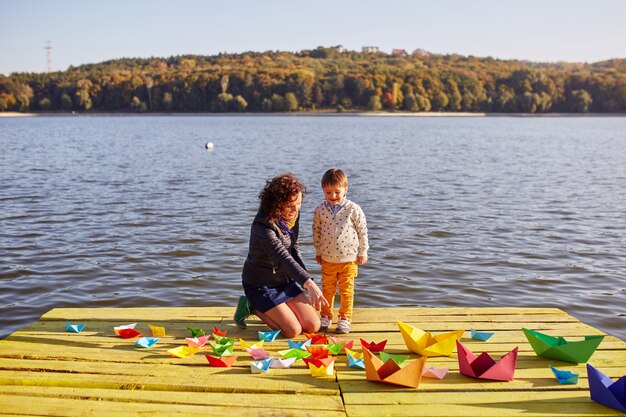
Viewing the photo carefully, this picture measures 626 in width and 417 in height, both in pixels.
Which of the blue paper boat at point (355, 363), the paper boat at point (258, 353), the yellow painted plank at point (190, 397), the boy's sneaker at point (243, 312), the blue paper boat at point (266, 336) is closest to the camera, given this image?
the yellow painted plank at point (190, 397)

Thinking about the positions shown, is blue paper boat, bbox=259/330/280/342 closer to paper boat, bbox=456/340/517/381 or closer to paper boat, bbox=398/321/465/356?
paper boat, bbox=398/321/465/356

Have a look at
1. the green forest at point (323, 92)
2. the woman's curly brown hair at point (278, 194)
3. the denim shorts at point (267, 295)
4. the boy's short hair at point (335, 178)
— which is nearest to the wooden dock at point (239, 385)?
the denim shorts at point (267, 295)

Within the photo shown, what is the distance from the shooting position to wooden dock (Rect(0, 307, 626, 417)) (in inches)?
152

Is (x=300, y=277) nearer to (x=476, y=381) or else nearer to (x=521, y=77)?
(x=476, y=381)

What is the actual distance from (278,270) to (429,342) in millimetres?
1396

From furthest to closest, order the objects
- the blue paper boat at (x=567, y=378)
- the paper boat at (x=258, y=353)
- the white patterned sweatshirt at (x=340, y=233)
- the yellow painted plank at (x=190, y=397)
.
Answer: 1. the white patterned sweatshirt at (x=340, y=233)
2. the paper boat at (x=258, y=353)
3. the blue paper boat at (x=567, y=378)
4. the yellow painted plank at (x=190, y=397)

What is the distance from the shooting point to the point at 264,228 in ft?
17.4

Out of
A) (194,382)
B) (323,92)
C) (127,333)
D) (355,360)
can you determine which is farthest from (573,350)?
(323,92)

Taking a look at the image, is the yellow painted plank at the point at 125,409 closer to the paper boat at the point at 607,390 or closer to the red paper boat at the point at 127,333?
the red paper boat at the point at 127,333

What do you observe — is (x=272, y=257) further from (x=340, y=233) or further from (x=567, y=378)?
(x=567, y=378)

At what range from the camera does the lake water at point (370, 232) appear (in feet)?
28.1

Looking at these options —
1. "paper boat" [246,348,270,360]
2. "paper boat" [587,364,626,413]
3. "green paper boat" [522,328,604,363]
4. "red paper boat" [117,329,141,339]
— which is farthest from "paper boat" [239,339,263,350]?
"paper boat" [587,364,626,413]

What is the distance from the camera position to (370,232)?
1276 centimetres

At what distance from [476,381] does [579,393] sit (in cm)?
64
